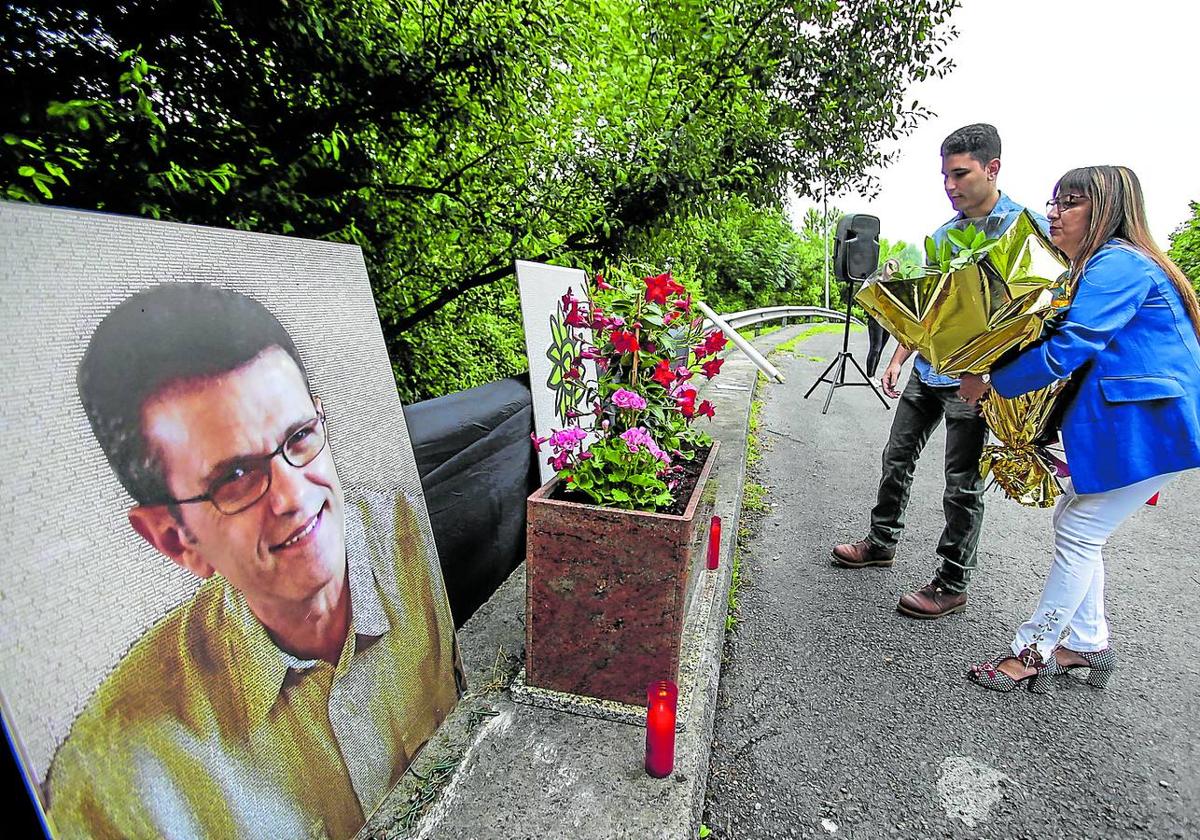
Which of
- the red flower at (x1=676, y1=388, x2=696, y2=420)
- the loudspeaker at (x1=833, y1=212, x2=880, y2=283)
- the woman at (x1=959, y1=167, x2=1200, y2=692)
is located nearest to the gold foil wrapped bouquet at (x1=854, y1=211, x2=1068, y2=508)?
the woman at (x1=959, y1=167, x2=1200, y2=692)

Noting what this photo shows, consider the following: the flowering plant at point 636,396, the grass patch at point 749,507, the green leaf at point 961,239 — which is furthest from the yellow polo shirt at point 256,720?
the green leaf at point 961,239

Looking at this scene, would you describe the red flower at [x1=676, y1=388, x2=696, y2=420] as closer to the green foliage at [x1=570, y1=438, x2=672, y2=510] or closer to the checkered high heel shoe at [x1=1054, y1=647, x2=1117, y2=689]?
the green foliage at [x1=570, y1=438, x2=672, y2=510]

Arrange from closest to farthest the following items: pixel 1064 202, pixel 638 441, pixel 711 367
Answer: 1. pixel 638 441
2. pixel 1064 202
3. pixel 711 367

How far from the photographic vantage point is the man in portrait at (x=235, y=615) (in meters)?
1.14

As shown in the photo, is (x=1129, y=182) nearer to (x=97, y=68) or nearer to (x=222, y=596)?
(x=222, y=596)

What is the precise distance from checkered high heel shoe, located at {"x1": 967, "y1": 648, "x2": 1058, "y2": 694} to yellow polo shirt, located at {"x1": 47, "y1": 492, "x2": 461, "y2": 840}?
2255mm

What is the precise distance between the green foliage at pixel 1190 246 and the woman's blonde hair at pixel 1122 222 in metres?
9.49

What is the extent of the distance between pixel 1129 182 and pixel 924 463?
3611 millimetres

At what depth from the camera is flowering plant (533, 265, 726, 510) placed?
7.14ft

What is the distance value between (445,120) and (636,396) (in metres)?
2.12

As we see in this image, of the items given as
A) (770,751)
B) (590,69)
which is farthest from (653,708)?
(590,69)

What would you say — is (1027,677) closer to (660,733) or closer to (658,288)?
(660,733)

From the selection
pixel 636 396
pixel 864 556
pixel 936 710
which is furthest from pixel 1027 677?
pixel 636 396

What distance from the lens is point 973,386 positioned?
266 centimetres
